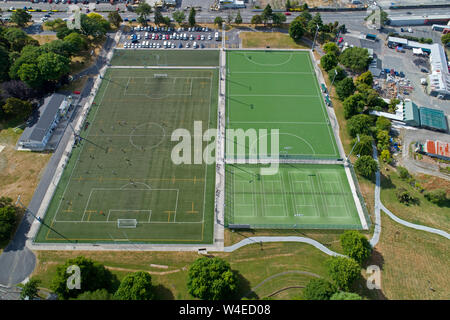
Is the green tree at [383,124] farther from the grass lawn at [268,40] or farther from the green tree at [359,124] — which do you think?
the grass lawn at [268,40]

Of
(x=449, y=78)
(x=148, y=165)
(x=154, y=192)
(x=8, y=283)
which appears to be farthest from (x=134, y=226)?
(x=449, y=78)

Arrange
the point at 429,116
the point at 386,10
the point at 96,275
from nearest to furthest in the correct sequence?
the point at 96,275 → the point at 429,116 → the point at 386,10

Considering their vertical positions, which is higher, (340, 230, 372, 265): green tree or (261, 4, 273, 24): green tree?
(261, 4, 273, 24): green tree

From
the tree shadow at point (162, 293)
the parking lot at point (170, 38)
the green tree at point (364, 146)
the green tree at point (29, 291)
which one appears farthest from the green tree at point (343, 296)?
the parking lot at point (170, 38)

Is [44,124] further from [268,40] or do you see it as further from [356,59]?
[356,59]

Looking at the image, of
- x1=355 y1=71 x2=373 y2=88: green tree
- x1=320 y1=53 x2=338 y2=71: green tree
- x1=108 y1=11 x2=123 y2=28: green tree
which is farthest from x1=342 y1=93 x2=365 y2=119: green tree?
x1=108 y1=11 x2=123 y2=28: green tree

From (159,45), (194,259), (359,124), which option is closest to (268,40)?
(159,45)

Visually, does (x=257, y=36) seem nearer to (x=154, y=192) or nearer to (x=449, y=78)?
(x=449, y=78)

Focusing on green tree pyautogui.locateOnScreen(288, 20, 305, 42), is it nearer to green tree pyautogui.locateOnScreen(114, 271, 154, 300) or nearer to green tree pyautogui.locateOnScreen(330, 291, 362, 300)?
green tree pyautogui.locateOnScreen(330, 291, 362, 300)
